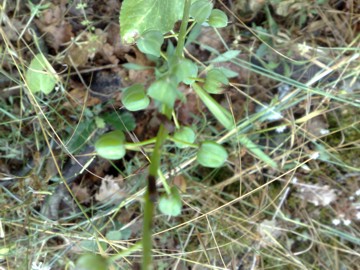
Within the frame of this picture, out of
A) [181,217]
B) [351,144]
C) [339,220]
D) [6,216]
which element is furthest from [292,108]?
[6,216]

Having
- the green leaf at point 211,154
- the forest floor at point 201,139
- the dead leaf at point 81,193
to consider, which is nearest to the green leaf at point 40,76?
the forest floor at point 201,139

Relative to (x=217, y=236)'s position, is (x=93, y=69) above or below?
above

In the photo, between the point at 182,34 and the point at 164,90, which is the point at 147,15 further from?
the point at 164,90

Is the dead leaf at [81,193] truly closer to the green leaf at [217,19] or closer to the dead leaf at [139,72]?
the dead leaf at [139,72]

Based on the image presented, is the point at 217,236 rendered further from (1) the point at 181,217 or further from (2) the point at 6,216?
(2) the point at 6,216

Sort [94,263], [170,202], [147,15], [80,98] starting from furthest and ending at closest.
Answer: [80,98], [147,15], [170,202], [94,263]

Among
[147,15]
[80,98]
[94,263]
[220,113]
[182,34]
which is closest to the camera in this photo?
[94,263]

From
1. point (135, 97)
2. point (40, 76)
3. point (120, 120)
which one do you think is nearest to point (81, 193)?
point (120, 120)
